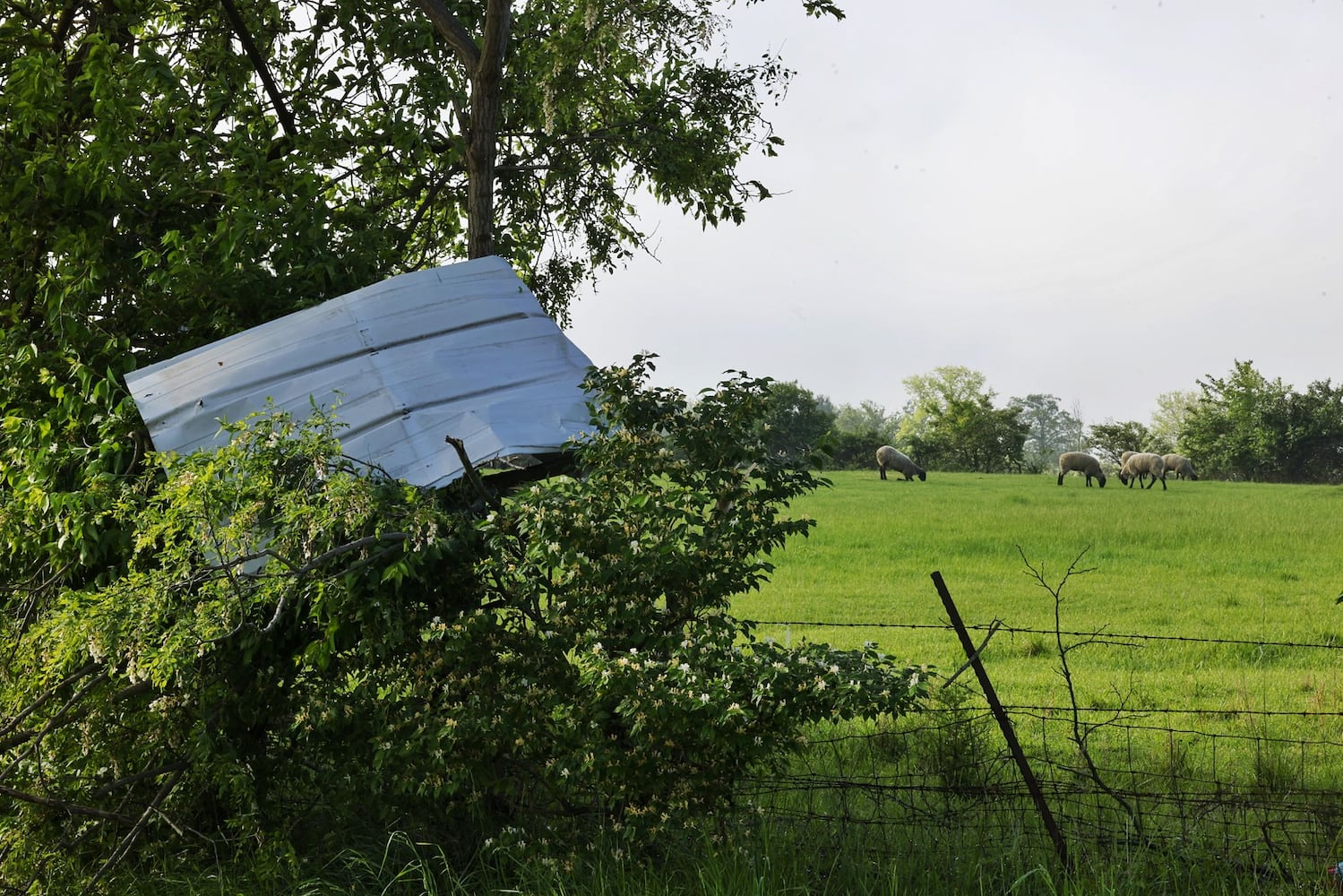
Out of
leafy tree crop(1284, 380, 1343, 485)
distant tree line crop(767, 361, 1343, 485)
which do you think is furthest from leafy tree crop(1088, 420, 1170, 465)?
leafy tree crop(1284, 380, 1343, 485)

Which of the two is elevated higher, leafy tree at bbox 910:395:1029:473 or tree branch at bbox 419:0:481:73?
tree branch at bbox 419:0:481:73

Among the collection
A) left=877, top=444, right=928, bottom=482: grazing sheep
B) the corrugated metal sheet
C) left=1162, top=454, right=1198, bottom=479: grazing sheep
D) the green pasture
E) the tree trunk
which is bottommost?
the green pasture

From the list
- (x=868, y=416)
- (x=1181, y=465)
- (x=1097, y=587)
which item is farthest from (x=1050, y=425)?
(x=1097, y=587)

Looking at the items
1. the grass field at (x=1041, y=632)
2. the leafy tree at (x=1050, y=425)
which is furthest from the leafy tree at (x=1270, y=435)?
the leafy tree at (x=1050, y=425)

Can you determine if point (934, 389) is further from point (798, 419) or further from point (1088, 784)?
point (1088, 784)

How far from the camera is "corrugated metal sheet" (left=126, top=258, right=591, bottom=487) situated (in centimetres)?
614

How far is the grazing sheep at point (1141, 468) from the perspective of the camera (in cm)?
3831

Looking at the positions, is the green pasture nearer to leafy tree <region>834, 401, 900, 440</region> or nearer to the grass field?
the grass field

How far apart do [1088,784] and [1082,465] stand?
33.9 m

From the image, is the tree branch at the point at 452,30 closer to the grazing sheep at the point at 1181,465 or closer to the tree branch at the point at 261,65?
the tree branch at the point at 261,65

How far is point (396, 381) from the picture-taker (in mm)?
6492

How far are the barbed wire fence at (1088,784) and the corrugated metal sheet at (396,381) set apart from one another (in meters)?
2.41

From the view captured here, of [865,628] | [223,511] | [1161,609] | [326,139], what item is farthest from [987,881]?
[1161,609]

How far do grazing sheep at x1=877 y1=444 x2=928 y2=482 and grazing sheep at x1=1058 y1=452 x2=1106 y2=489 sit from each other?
5.07 meters
